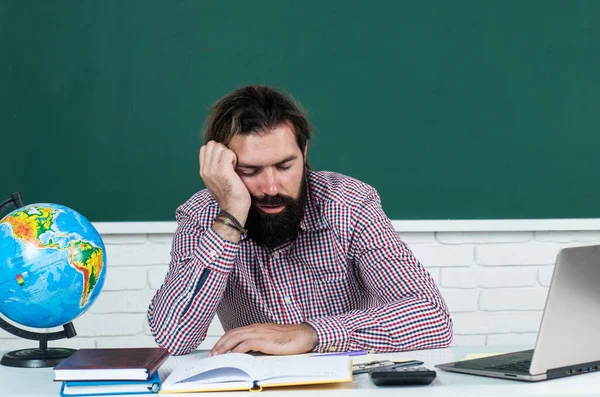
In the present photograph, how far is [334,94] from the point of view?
2.67 metres

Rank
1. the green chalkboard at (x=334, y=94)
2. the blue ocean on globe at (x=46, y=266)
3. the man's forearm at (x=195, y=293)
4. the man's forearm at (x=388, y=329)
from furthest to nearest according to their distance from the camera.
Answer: the green chalkboard at (x=334, y=94) < the man's forearm at (x=195, y=293) < the man's forearm at (x=388, y=329) < the blue ocean on globe at (x=46, y=266)

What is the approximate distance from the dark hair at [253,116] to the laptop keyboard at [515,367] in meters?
0.89

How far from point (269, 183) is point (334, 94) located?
2.61ft

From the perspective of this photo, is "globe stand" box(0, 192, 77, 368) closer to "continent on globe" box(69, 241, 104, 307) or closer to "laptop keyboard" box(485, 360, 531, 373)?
"continent on globe" box(69, 241, 104, 307)

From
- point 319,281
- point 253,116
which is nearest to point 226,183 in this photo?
point 253,116

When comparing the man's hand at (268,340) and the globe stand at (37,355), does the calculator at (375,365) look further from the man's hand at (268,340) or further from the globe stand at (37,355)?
the globe stand at (37,355)

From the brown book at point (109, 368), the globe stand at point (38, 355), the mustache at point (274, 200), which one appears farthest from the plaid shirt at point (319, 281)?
the brown book at point (109, 368)

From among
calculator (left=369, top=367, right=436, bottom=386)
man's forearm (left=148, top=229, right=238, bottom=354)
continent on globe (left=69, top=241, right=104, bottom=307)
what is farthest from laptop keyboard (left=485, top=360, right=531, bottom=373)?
continent on globe (left=69, top=241, right=104, bottom=307)

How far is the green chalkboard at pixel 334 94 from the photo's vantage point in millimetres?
2621

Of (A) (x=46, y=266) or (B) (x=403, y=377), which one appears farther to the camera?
(A) (x=46, y=266)

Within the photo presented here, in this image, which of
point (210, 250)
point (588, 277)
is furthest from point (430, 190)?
point (588, 277)

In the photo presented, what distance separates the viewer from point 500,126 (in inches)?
106

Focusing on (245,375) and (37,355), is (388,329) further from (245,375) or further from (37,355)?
(37,355)

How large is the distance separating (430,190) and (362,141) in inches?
11.6
